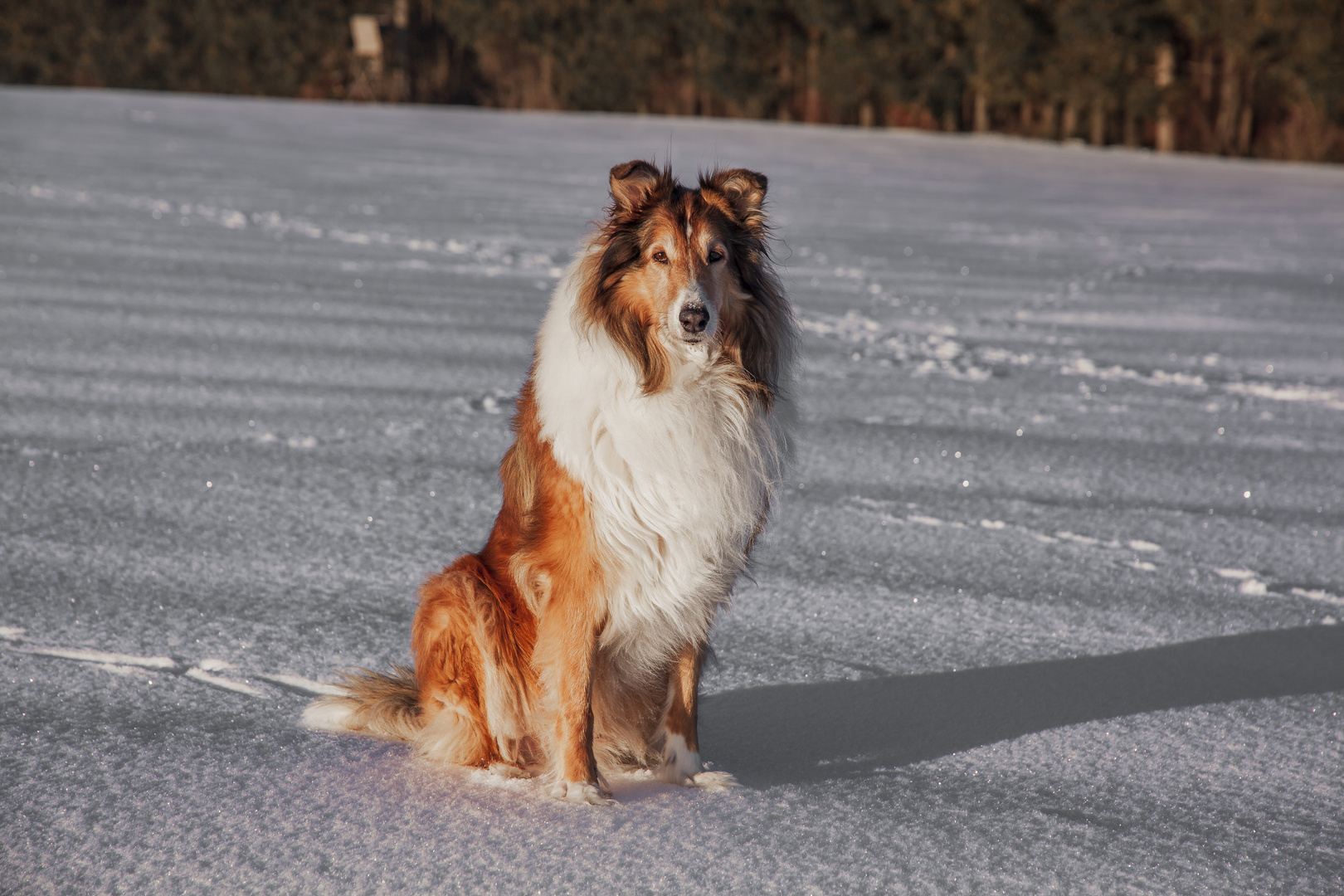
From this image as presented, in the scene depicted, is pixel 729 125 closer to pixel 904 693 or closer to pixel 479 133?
pixel 479 133

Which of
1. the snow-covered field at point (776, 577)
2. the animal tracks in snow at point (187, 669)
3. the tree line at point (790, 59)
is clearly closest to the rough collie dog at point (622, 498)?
the snow-covered field at point (776, 577)

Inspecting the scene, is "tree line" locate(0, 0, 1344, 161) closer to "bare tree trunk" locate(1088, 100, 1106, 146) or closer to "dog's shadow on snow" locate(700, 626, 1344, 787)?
"bare tree trunk" locate(1088, 100, 1106, 146)

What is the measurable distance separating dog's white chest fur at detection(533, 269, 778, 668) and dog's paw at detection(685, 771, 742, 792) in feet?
1.19

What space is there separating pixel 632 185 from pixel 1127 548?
2846 mm

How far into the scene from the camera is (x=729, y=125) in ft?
84.0

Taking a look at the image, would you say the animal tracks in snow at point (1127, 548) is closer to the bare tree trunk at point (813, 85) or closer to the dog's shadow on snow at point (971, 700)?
the dog's shadow on snow at point (971, 700)

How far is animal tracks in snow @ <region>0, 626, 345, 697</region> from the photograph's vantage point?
3303mm

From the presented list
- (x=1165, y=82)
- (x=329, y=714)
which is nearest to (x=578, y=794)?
(x=329, y=714)

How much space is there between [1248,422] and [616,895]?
5.14 m

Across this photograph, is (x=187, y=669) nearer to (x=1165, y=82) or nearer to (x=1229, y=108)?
(x=1165, y=82)

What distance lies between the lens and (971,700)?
3.44 meters

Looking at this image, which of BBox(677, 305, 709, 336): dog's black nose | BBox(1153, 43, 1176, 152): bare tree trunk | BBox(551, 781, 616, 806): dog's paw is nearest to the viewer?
BBox(677, 305, 709, 336): dog's black nose

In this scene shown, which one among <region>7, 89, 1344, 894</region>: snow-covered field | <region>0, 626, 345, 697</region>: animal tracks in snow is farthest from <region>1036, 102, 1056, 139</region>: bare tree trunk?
<region>0, 626, 345, 697</region>: animal tracks in snow

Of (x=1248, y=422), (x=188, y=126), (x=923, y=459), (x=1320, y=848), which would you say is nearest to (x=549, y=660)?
(x=1320, y=848)
